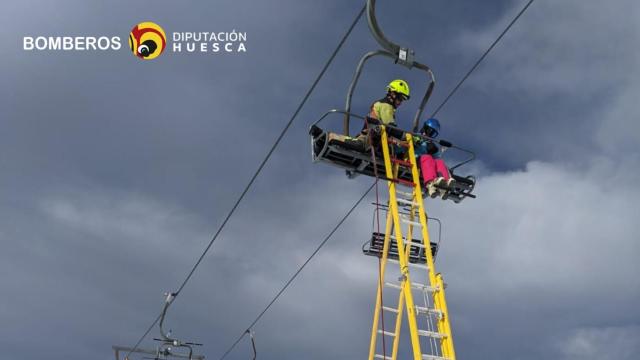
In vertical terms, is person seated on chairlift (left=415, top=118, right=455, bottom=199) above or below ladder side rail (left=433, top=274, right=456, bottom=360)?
above

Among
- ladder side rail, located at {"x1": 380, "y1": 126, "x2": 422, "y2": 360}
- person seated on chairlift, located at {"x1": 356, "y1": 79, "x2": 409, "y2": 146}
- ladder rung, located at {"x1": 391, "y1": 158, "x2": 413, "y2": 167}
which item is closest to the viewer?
ladder side rail, located at {"x1": 380, "y1": 126, "x2": 422, "y2": 360}

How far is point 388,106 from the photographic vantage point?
44.8 feet

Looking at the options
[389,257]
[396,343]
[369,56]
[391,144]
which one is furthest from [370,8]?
[396,343]

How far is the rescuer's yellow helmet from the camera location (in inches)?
549

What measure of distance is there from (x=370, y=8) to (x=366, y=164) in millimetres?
4817

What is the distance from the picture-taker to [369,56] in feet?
41.3

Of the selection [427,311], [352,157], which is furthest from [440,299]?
[352,157]

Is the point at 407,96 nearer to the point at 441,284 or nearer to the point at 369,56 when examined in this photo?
the point at 369,56

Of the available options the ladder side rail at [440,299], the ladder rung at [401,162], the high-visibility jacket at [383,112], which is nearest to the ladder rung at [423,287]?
the ladder side rail at [440,299]

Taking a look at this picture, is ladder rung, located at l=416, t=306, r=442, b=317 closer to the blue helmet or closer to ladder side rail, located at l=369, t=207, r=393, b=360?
ladder side rail, located at l=369, t=207, r=393, b=360

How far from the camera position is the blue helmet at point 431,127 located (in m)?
14.0

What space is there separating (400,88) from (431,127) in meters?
1.02

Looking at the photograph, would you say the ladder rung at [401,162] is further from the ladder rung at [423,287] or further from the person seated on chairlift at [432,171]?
the ladder rung at [423,287]

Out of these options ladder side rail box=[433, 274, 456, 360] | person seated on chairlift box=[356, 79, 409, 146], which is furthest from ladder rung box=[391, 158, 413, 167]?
ladder side rail box=[433, 274, 456, 360]
